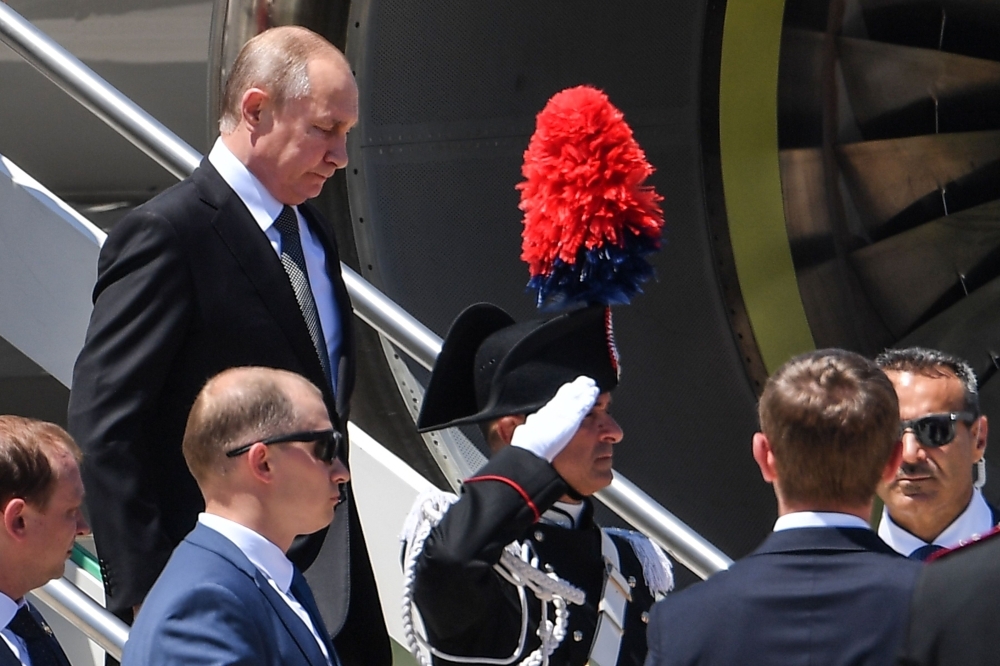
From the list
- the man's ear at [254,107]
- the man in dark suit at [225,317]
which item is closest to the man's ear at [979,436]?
the man in dark suit at [225,317]

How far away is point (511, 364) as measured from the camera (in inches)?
75.4

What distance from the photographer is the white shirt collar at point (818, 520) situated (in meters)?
1.55

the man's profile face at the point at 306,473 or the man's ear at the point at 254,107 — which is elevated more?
the man's ear at the point at 254,107

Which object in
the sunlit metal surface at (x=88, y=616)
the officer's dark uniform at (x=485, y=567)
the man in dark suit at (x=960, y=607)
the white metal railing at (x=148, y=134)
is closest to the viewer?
the man in dark suit at (x=960, y=607)

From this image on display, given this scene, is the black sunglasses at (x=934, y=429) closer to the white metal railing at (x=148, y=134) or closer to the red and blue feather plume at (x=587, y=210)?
the white metal railing at (x=148, y=134)

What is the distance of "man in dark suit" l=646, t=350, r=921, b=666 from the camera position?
4.87ft

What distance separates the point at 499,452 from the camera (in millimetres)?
1815

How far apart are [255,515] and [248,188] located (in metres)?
0.66

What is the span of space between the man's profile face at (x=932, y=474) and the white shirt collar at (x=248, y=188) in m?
0.93

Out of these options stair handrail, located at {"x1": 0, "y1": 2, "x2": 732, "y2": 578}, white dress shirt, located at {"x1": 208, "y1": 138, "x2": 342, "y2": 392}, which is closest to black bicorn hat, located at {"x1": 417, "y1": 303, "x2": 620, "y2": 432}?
white dress shirt, located at {"x1": 208, "y1": 138, "x2": 342, "y2": 392}

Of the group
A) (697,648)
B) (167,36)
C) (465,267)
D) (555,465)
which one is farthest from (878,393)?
(167,36)

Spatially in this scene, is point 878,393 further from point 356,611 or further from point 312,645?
point 356,611

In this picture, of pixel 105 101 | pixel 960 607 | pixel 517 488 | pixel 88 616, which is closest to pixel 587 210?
pixel 517 488

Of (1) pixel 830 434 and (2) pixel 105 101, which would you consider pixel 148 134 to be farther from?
(1) pixel 830 434
